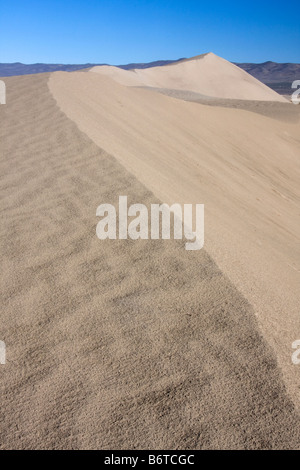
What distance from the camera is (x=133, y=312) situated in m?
2.38

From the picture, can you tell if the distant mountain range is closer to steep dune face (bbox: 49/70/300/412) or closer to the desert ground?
steep dune face (bbox: 49/70/300/412)

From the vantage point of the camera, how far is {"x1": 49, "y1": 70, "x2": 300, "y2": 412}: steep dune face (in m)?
A: 2.75

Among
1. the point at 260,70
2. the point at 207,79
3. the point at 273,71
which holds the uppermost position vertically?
the point at 260,70

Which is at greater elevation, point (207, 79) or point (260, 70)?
point (260, 70)

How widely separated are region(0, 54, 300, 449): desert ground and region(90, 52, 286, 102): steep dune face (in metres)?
30.9

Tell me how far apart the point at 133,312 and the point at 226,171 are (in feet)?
16.0

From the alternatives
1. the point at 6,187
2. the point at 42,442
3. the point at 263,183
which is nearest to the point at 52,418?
the point at 42,442

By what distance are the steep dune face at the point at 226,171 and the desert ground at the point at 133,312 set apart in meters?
0.02

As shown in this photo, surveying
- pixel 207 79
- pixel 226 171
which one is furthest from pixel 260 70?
pixel 226 171

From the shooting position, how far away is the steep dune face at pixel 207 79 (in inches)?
1396

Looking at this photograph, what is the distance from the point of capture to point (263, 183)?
727 cm

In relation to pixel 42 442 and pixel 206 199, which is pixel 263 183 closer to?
pixel 206 199

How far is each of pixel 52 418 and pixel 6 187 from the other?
2.61 meters

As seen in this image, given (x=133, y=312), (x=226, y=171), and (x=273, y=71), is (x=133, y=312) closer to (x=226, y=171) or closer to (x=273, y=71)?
(x=226, y=171)
